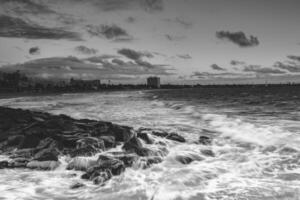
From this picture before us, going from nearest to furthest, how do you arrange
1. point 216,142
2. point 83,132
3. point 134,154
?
point 134,154
point 216,142
point 83,132

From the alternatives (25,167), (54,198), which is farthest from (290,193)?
(25,167)

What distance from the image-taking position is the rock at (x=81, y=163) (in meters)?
7.21

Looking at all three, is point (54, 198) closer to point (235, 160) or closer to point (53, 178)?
point (53, 178)

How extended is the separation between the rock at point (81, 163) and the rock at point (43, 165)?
43 centimetres

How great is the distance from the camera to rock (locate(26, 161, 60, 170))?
7.28 metres

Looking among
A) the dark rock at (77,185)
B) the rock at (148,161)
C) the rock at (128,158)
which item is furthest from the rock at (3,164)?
the rock at (148,161)

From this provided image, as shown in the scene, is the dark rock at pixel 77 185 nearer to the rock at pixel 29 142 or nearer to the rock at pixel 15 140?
the rock at pixel 29 142

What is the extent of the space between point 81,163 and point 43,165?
1034 mm

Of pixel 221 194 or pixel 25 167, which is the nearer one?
pixel 221 194

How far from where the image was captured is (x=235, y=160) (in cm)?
823

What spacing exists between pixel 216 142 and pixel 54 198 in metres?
6.96

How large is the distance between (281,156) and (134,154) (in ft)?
15.1

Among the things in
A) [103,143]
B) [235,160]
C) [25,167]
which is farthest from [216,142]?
[25,167]

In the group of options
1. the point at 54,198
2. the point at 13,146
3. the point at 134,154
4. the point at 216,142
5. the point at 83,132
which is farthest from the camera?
the point at 83,132
